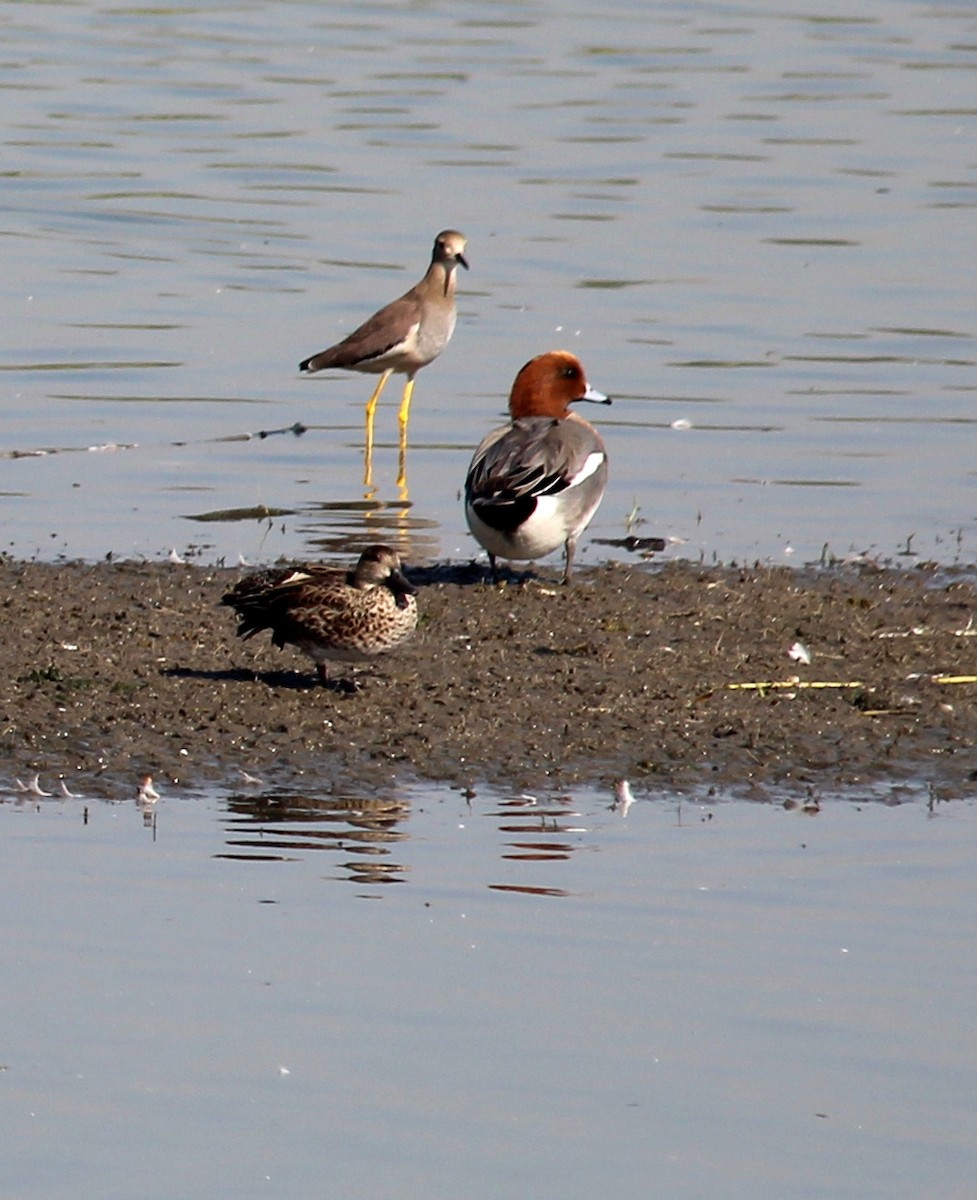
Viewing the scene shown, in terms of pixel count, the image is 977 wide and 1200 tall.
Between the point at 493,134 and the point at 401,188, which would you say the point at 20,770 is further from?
the point at 493,134

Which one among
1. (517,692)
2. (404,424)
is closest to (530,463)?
(517,692)

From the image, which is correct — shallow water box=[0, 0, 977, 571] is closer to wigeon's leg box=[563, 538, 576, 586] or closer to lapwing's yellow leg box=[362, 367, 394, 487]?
lapwing's yellow leg box=[362, 367, 394, 487]

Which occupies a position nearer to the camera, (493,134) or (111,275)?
(111,275)

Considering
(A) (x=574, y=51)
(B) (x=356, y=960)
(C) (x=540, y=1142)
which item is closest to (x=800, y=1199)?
(C) (x=540, y=1142)

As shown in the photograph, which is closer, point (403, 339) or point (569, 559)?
point (569, 559)

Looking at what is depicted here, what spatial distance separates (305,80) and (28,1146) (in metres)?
24.8

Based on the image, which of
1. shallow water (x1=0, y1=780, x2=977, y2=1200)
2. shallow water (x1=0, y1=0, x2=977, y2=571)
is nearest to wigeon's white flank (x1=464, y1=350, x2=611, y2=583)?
shallow water (x1=0, y1=0, x2=977, y2=571)

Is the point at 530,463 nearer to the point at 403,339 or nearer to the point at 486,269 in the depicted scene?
the point at 403,339

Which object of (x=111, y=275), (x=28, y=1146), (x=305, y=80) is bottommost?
(x=28, y=1146)

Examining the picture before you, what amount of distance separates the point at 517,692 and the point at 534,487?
1823mm

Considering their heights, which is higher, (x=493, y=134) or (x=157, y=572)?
(x=493, y=134)

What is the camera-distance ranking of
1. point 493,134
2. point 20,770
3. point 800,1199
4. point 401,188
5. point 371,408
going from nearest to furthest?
point 800,1199, point 20,770, point 371,408, point 401,188, point 493,134

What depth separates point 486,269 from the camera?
19.7 m

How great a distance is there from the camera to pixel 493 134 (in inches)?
1011
